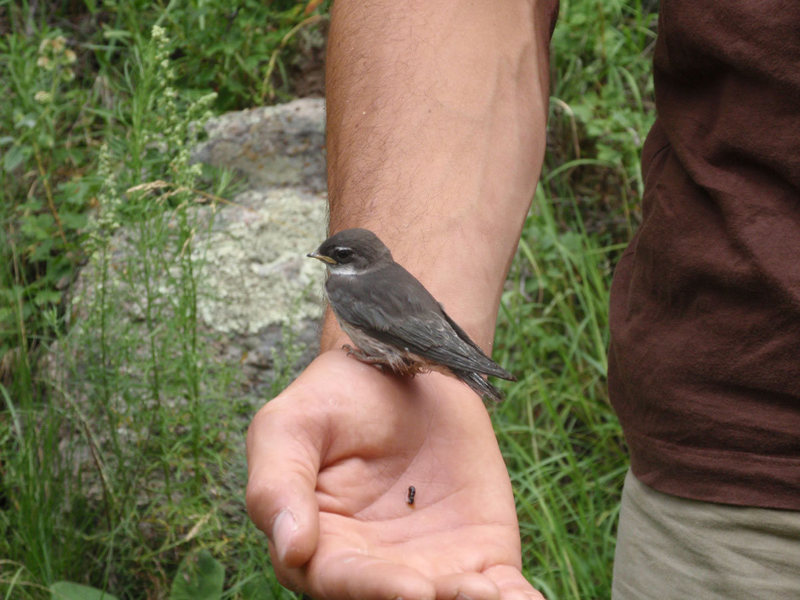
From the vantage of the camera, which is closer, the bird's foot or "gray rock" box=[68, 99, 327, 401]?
the bird's foot

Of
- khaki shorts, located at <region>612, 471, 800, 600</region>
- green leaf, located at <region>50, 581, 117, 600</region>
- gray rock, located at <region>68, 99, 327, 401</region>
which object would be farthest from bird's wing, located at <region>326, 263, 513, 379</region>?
green leaf, located at <region>50, 581, 117, 600</region>

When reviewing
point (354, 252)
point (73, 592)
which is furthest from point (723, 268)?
point (73, 592)

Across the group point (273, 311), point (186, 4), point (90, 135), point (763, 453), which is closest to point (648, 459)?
point (763, 453)

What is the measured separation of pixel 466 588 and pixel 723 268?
93 cm

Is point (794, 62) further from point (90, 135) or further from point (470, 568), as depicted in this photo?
point (90, 135)

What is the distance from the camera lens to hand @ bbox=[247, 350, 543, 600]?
1706 millimetres

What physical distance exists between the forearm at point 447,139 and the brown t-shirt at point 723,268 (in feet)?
1.41

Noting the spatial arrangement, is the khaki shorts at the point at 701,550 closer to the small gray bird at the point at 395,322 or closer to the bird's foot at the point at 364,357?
the small gray bird at the point at 395,322

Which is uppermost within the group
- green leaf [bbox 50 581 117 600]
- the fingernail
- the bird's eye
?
the bird's eye

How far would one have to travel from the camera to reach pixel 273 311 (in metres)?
4.57

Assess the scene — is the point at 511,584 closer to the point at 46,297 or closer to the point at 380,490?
the point at 380,490

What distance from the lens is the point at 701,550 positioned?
2.20 metres

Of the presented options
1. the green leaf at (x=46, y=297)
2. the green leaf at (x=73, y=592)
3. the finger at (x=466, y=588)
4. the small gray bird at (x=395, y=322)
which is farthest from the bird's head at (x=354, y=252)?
the green leaf at (x=46, y=297)

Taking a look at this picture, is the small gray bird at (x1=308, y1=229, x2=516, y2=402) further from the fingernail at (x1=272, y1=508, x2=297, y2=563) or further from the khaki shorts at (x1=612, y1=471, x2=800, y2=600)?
the fingernail at (x1=272, y1=508, x2=297, y2=563)
